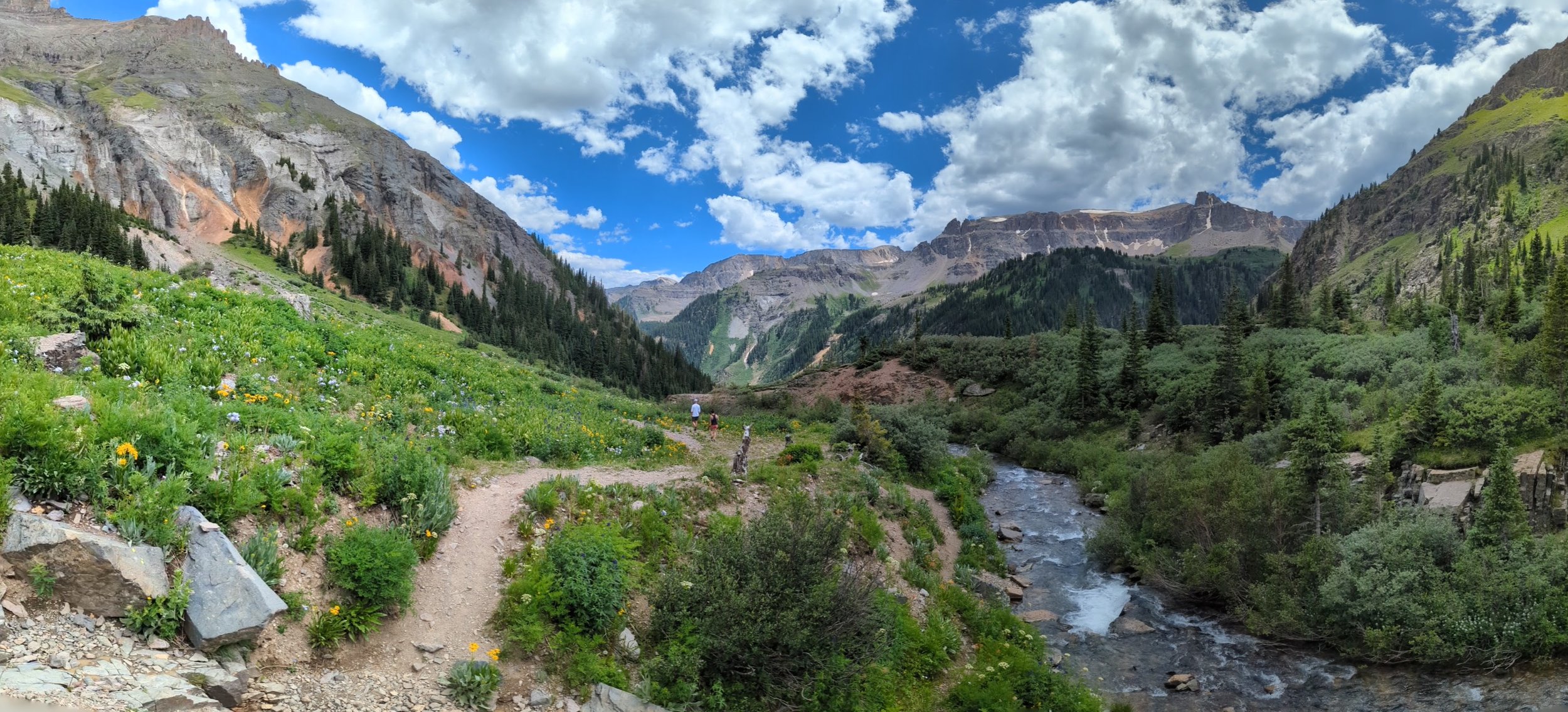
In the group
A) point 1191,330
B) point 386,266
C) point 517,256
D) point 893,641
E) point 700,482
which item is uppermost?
point 517,256

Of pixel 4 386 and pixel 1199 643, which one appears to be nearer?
pixel 4 386

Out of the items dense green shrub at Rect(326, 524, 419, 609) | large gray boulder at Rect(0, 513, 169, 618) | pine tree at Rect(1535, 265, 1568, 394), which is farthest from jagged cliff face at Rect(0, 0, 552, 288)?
pine tree at Rect(1535, 265, 1568, 394)

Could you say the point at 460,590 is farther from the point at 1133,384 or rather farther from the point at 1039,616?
the point at 1133,384

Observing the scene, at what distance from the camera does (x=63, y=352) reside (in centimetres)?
1076

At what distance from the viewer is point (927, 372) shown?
3063 inches

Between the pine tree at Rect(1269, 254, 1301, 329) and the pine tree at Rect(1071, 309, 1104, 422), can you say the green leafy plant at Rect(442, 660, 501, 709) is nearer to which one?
the pine tree at Rect(1071, 309, 1104, 422)

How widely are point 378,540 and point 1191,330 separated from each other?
261 ft

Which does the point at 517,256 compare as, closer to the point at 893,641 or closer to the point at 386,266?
the point at 386,266

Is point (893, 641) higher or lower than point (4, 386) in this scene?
lower

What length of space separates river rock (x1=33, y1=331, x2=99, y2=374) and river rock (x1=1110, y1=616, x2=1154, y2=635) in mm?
25315

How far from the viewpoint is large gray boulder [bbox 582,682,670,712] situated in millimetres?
9344

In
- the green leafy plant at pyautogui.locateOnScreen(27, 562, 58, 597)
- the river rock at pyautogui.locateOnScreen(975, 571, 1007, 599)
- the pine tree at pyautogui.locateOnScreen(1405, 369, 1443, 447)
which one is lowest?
the river rock at pyautogui.locateOnScreen(975, 571, 1007, 599)

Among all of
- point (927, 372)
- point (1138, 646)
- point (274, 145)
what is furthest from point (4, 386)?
point (274, 145)

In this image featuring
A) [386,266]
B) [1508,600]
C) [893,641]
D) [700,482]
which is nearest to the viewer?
[893,641]
